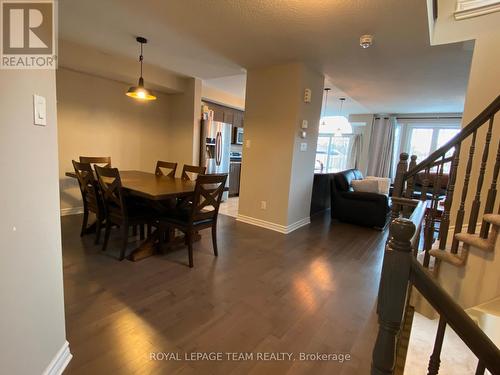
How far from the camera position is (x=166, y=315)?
185 centimetres

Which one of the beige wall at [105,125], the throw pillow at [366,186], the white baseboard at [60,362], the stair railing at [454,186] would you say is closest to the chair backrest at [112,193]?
the white baseboard at [60,362]

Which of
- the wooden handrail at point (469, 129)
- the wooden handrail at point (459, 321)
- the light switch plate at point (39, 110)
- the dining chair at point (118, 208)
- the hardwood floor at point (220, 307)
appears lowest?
the hardwood floor at point (220, 307)

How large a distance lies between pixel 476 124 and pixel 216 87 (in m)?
4.76

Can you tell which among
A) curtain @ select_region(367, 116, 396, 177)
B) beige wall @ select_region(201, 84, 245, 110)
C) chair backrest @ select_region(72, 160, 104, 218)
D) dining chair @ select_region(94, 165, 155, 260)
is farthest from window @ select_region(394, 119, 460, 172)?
chair backrest @ select_region(72, 160, 104, 218)

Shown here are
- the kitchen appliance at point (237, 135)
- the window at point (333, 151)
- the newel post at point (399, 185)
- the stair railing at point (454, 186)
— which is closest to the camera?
the stair railing at point (454, 186)

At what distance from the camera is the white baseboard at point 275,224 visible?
12.7 feet

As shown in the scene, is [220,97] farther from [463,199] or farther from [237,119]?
[463,199]

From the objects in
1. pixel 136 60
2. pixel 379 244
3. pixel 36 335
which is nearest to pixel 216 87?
pixel 136 60

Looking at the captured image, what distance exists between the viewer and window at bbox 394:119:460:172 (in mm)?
6803

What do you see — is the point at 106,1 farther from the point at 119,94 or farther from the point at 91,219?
the point at 91,219

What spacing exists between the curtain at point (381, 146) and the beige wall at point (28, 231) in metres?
7.71

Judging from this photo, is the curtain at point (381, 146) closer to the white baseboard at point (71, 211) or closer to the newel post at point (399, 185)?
the newel post at point (399, 185)

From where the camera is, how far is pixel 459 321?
2.19 ft

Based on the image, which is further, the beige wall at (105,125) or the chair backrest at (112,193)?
the beige wall at (105,125)
